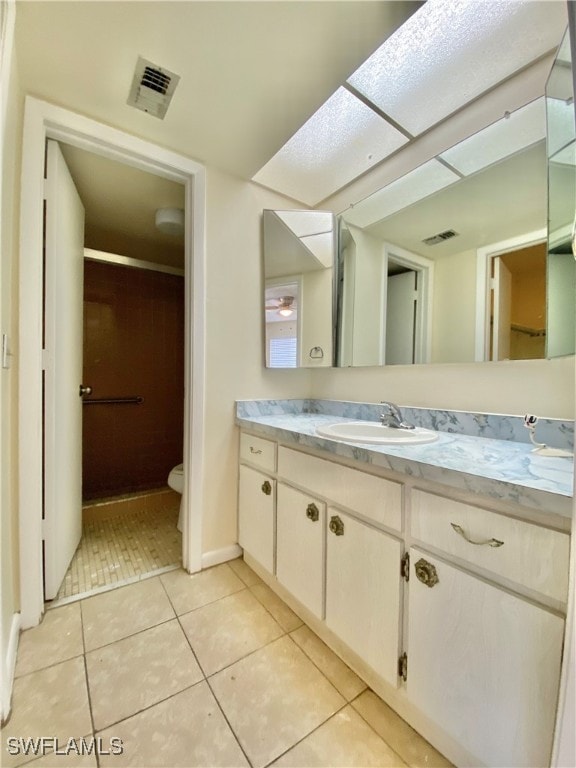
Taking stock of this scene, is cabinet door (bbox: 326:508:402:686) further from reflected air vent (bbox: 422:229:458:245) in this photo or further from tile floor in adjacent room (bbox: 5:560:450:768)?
reflected air vent (bbox: 422:229:458:245)

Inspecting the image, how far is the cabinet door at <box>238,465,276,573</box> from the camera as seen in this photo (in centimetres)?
140

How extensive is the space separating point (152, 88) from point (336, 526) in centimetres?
175

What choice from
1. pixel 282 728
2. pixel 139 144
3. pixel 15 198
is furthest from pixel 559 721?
pixel 139 144

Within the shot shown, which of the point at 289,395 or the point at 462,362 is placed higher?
the point at 462,362

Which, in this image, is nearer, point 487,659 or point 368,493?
point 487,659

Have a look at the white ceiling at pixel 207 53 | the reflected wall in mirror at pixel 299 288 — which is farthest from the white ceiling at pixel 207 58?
the reflected wall in mirror at pixel 299 288

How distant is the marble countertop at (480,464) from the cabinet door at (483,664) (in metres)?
0.22

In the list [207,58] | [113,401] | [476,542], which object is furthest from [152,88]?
[113,401]

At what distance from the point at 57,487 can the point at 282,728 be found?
4.18 feet

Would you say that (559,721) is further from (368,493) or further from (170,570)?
(170,570)

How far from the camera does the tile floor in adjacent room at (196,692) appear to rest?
2.72 feet

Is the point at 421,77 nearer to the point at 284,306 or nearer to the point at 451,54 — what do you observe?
the point at 451,54

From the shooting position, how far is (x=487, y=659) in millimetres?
683

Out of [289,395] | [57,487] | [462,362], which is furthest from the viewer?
[289,395]
